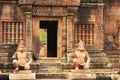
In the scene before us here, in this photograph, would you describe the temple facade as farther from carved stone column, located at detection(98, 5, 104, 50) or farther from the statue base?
the statue base

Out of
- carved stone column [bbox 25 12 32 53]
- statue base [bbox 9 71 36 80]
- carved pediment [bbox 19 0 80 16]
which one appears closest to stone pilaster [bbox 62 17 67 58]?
carved pediment [bbox 19 0 80 16]

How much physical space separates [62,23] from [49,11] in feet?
3.05

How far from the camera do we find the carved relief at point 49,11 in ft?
74.3

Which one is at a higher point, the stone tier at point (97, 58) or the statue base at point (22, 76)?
the stone tier at point (97, 58)

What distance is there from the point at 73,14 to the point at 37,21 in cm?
189

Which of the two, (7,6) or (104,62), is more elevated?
(7,6)

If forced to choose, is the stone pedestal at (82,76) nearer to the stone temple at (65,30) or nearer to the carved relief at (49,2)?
the stone temple at (65,30)

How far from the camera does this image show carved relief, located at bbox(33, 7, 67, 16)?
22656 millimetres

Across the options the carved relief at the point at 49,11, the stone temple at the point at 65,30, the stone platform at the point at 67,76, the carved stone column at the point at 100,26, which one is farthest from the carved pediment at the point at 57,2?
the stone platform at the point at 67,76

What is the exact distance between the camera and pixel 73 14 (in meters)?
22.7

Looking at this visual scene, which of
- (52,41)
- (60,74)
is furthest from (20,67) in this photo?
(52,41)

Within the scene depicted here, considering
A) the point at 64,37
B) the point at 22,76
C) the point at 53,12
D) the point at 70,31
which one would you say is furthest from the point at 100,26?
the point at 22,76

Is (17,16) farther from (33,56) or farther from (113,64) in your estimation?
(113,64)

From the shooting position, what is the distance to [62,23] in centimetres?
2294
